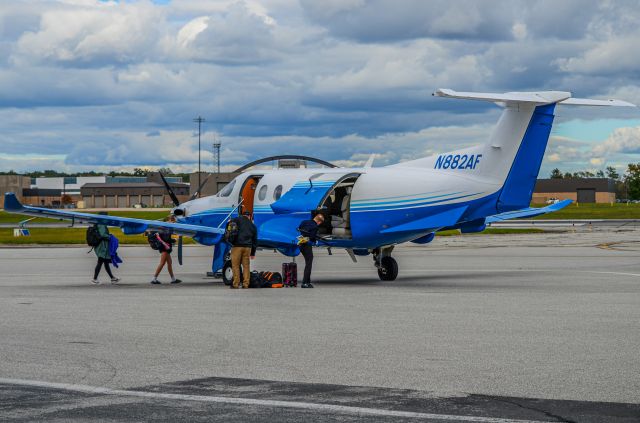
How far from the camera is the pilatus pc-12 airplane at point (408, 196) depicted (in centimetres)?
2334

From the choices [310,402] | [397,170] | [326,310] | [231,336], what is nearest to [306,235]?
[397,170]

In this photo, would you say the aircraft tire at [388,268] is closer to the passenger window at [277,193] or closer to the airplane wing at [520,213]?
the airplane wing at [520,213]

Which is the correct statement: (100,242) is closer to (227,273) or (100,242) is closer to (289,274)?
(227,273)

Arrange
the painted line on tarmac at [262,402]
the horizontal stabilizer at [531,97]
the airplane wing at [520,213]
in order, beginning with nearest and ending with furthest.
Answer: the painted line on tarmac at [262,402], the horizontal stabilizer at [531,97], the airplane wing at [520,213]

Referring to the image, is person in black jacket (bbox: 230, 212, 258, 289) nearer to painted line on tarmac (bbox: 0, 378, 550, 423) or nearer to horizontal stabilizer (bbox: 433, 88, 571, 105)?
horizontal stabilizer (bbox: 433, 88, 571, 105)

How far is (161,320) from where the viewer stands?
1584 centimetres

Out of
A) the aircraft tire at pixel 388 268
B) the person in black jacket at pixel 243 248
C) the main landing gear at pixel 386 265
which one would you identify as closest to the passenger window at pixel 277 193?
the main landing gear at pixel 386 265

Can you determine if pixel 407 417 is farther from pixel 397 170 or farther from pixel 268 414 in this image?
pixel 397 170

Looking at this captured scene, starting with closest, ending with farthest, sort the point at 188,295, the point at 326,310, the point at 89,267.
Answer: the point at 326,310 < the point at 188,295 < the point at 89,267

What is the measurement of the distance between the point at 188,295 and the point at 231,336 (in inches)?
297

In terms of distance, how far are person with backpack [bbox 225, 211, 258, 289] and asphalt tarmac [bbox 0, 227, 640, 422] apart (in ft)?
2.62

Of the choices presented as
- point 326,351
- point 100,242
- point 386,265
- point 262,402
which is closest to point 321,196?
point 386,265

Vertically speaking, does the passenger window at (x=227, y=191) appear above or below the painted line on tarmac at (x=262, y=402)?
above

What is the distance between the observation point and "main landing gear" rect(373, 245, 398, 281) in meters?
26.0
